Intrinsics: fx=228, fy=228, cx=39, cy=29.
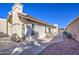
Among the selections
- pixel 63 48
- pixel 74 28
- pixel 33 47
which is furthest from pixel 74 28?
→ pixel 33 47

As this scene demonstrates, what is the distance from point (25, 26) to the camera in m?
4.05

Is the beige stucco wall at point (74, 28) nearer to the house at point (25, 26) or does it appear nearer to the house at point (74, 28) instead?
the house at point (74, 28)

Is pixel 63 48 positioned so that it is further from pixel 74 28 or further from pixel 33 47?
pixel 33 47

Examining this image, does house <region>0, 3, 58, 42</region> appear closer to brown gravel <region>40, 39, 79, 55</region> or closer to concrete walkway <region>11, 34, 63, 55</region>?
concrete walkway <region>11, 34, 63, 55</region>

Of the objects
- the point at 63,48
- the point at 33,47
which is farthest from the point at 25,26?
the point at 63,48

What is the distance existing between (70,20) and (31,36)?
0.74 m

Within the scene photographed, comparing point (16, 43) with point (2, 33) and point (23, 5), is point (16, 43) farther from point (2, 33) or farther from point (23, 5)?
point (23, 5)

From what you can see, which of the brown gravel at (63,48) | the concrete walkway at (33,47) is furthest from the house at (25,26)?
the brown gravel at (63,48)

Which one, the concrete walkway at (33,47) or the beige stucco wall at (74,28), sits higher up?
the beige stucco wall at (74,28)

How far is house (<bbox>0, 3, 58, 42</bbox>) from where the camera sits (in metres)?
4.02

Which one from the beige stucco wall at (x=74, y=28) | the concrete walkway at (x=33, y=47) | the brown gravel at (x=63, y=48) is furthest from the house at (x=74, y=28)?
the concrete walkway at (x=33, y=47)

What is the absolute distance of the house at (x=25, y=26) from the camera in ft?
13.2

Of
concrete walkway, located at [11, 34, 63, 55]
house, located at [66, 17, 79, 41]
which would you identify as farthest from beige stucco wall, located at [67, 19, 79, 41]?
concrete walkway, located at [11, 34, 63, 55]

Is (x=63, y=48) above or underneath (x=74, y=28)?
underneath
